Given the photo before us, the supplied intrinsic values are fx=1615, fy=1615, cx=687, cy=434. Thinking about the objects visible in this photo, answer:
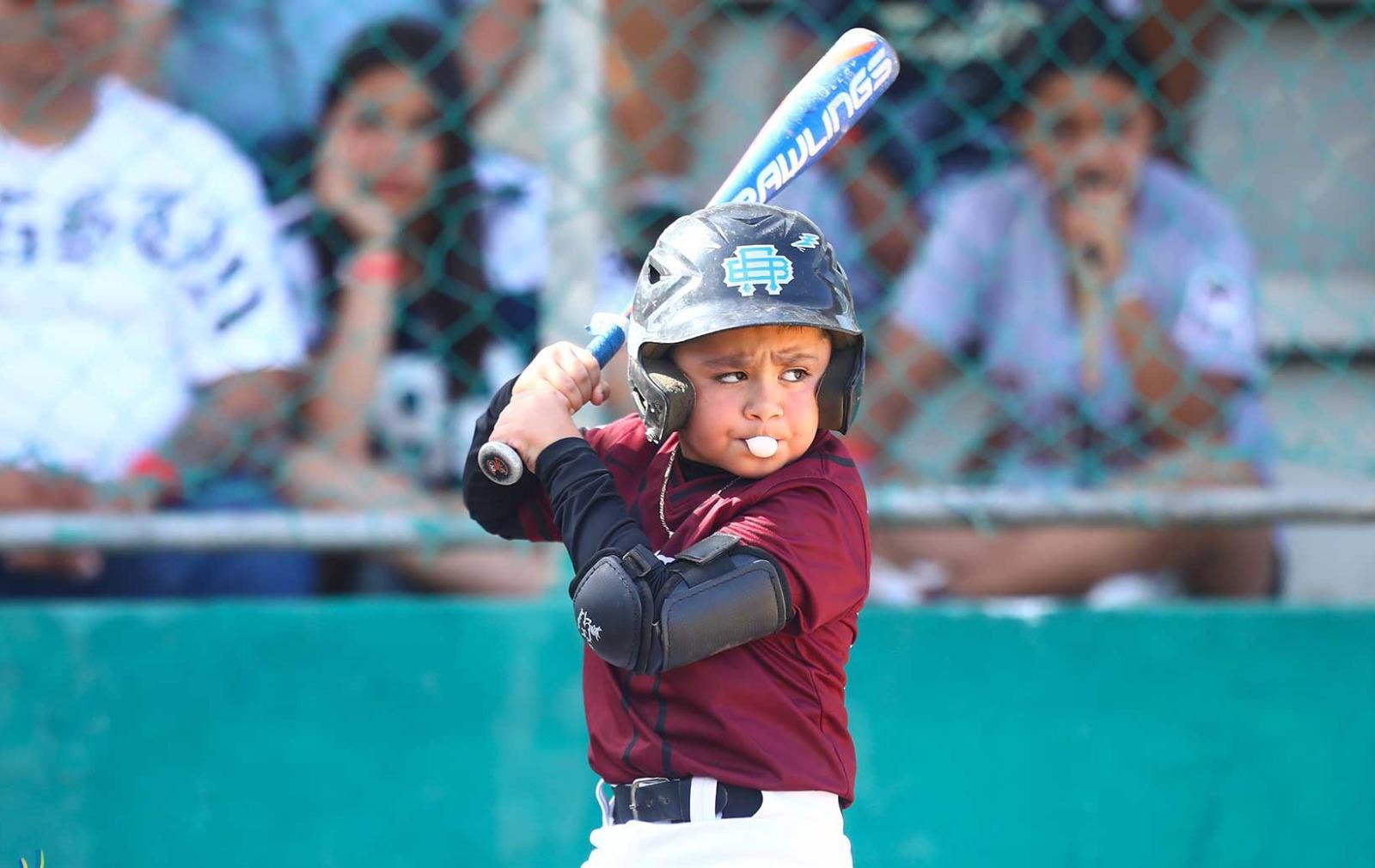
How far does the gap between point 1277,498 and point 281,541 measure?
191cm

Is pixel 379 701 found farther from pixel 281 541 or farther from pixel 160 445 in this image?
pixel 160 445

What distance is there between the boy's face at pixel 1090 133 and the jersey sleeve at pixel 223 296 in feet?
5.80

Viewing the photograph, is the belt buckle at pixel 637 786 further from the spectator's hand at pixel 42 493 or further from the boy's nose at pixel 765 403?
the spectator's hand at pixel 42 493

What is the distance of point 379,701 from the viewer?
10.8 feet

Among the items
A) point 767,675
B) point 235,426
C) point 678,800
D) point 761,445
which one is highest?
point 235,426

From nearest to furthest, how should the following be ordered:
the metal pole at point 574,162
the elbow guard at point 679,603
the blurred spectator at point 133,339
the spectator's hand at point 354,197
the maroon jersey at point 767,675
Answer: the elbow guard at point 679,603, the maroon jersey at point 767,675, the metal pole at point 574,162, the blurred spectator at point 133,339, the spectator's hand at point 354,197

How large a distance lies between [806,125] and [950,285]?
58.9 inches

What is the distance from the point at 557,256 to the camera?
317cm

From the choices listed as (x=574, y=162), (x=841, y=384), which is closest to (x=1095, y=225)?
(x=574, y=162)

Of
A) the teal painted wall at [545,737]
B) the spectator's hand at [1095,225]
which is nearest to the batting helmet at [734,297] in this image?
the teal painted wall at [545,737]

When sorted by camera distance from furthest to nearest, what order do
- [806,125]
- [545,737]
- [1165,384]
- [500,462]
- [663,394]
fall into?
[1165,384] → [545,737] → [806,125] → [500,462] → [663,394]

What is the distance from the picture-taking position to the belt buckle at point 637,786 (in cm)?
202

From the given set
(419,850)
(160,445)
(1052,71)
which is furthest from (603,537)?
(1052,71)

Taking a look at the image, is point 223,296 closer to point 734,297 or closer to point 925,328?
point 925,328
